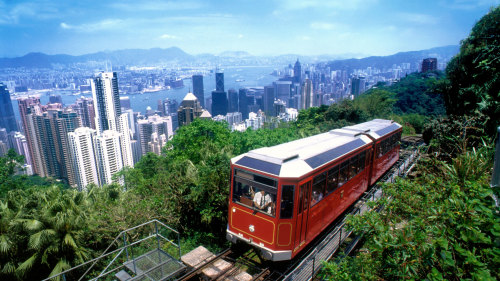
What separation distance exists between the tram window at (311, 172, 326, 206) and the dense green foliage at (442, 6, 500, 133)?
23.3ft

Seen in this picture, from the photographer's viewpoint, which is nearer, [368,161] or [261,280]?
[261,280]

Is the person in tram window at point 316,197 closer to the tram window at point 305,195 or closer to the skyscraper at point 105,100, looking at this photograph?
the tram window at point 305,195

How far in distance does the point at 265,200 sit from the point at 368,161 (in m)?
5.57

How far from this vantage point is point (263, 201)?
254 inches

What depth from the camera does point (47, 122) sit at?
72375mm

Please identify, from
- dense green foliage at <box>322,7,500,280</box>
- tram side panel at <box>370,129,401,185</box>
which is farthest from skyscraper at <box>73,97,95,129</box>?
dense green foliage at <box>322,7,500,280</box>

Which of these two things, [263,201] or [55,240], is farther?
[55,240]

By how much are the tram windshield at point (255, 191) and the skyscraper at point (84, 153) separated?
6403 centimetres

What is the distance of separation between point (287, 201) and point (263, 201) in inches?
24.3

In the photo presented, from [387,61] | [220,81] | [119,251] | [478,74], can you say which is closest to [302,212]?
[119,251]

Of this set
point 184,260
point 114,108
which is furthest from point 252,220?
point 114,108

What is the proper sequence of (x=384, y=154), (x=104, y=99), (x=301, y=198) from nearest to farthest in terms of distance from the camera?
(x=301, y=198) → (x=384, y=154) → (x=104, y=99)

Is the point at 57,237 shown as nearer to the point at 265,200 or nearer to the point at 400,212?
the point at 265,200

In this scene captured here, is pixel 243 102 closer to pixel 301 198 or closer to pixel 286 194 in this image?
pixel 301 198
